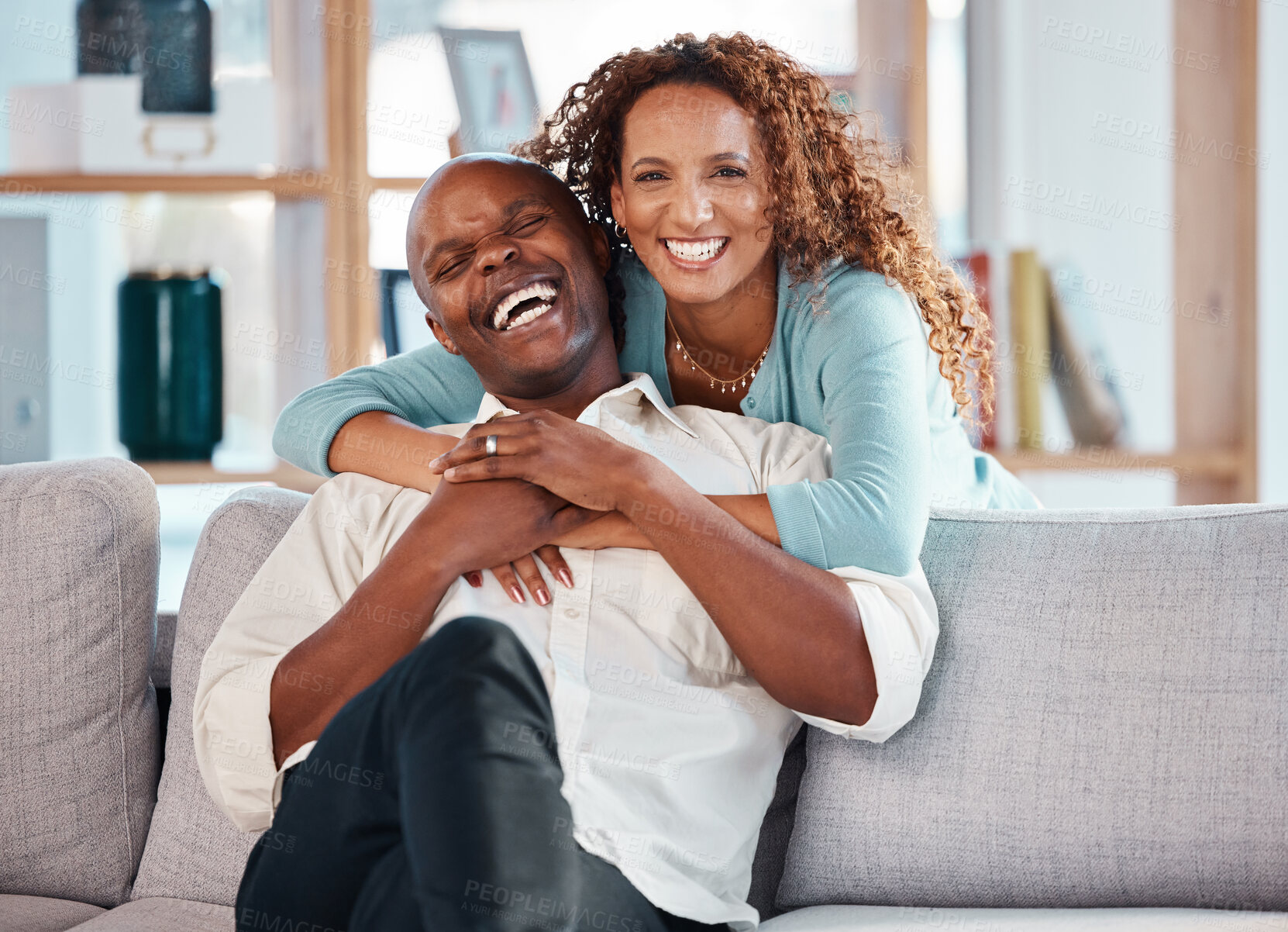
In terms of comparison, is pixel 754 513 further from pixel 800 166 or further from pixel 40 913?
pixel 40 913

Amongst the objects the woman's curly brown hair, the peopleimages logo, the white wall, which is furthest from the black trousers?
the peopleimages logo

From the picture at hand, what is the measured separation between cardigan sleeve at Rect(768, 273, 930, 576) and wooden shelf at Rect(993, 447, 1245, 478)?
108cm

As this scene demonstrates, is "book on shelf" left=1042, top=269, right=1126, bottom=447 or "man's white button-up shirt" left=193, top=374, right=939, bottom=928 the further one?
"book on shelf" left=1042, top=269, right=1126, bottom=447

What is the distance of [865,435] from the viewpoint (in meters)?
1.20

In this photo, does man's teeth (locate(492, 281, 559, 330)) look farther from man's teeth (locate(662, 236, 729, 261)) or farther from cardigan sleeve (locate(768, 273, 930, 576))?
cardigan sleeve (locate(768, 273, 930, 576))

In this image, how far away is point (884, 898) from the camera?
1251 mm

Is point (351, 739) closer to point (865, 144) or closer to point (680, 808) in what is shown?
point (680, 808)

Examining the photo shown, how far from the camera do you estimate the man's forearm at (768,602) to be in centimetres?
110

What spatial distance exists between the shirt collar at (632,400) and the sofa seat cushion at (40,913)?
73 centimetres

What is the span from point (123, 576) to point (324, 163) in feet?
3.98

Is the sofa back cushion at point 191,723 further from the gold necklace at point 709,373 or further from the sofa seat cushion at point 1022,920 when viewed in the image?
the sofa seat cushion at point 1022,920

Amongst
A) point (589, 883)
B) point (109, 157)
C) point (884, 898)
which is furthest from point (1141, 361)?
point (109, 157)

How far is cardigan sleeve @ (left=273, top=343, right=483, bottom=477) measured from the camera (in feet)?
4.74

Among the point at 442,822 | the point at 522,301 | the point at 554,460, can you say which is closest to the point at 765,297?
the point at 522,301
